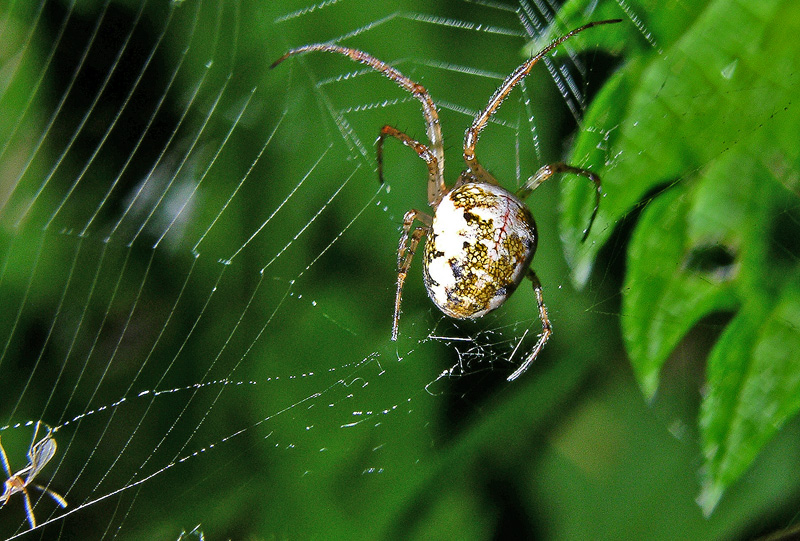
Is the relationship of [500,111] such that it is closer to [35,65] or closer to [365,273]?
[365,273]

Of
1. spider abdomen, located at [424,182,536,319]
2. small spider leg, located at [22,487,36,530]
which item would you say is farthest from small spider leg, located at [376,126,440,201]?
small spider leg, located at [22,487,36,530]

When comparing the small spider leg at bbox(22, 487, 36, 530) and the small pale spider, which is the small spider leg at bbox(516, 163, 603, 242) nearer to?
the small pale spider

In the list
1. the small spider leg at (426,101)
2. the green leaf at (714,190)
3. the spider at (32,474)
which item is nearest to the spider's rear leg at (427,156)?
the small spider leg at (426,101)

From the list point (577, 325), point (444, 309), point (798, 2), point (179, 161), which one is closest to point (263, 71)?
point (179, 161)

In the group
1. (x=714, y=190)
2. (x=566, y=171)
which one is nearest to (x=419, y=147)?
(x=566, y=171)

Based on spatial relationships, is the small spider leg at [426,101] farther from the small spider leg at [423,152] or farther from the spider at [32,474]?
the spider at [32,474]

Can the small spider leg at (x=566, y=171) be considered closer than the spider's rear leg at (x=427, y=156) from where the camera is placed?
Yes
